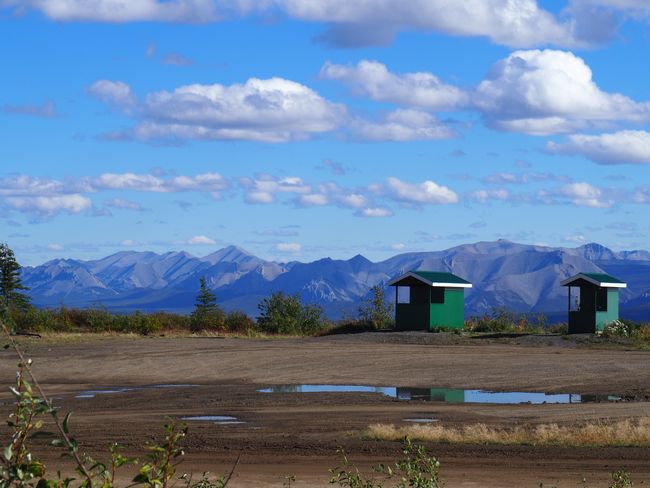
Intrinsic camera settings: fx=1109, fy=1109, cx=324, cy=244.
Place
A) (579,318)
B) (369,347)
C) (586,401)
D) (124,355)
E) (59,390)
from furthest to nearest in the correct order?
(579,318)
(369,347)
(124,355)
(59,390)
(586,401)

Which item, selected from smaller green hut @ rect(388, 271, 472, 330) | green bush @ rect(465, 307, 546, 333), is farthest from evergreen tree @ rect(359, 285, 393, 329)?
green bush @ rect(465, 307, 546, 333)

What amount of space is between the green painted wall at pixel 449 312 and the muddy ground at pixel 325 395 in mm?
3687

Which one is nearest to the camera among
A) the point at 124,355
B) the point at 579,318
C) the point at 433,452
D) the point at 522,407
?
the point at 433,452

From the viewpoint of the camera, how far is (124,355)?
→ 41469 mm

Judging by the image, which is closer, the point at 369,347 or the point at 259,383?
the point at 259,383

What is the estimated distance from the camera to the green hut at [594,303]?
51.7m

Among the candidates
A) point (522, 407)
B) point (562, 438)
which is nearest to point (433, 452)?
point (562, 438)

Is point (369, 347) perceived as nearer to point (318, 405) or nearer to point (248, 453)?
point (318, 405)

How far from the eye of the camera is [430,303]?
55688 millimetres

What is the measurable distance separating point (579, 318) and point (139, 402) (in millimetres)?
30483

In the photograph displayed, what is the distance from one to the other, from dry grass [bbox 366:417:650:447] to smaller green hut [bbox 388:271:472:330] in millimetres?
34898

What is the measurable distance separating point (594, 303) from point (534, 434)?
114 feet

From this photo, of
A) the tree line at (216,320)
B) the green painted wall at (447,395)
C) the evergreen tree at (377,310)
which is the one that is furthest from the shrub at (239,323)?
the green painted wall at (447,395)

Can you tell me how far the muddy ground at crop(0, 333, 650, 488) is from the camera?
16797 millimetres
